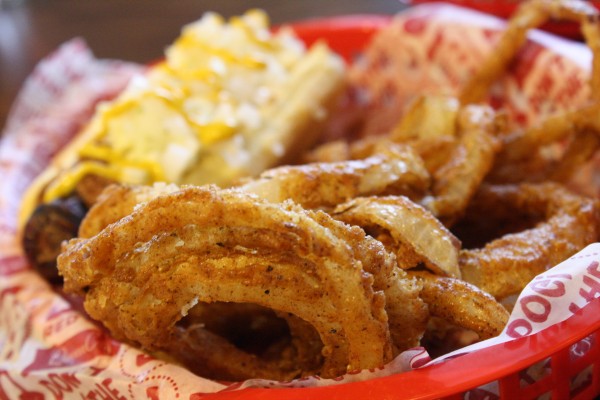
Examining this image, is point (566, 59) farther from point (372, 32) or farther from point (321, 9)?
point (321, 9)

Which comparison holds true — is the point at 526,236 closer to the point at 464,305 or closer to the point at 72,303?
the point at 464,305

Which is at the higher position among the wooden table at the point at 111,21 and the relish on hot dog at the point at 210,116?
the relish on hot dog at the point at 210,116

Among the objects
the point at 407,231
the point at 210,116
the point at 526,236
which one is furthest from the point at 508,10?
the point at 407,231

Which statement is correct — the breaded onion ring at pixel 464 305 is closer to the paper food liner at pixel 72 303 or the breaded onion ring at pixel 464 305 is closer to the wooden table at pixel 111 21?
the paper food liner at pixel 72 303

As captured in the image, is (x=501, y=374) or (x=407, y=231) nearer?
(x=501, y=374)

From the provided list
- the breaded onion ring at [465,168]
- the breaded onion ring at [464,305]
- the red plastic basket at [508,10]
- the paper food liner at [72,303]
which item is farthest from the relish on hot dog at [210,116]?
the breaded onion ring at [464,305]

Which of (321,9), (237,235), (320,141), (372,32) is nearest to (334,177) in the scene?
(237,235)
